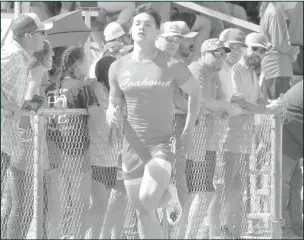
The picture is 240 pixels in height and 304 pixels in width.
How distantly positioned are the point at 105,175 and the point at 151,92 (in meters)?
1.15

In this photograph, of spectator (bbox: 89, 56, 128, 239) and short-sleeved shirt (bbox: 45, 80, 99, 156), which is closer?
short-sleeved shirt (bbox: 45, 80, 99, 156)

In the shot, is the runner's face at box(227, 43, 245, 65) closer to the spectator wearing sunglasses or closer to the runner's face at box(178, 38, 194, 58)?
the runner's face at box(178, 38, 194, 58)

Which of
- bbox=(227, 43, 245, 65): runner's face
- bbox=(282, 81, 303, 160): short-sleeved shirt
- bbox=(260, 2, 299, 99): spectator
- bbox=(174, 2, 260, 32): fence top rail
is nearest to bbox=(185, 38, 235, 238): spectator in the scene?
bbox=(227, 43, 245, 65): runner's face

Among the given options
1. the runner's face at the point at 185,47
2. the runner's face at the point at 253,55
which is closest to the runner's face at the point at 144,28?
the runner's face at the point at 185,47

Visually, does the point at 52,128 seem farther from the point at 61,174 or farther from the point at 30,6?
the point at 30,6

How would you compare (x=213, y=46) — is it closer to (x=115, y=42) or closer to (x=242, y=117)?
(x=242, y=117)

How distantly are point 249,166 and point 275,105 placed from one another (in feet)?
2.26

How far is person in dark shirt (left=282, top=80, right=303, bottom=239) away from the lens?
9938 mm

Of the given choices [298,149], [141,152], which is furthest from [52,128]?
[298,149]

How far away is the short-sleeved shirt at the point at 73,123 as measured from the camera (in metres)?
7.76

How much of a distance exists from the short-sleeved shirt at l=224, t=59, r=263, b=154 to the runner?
4.29ft

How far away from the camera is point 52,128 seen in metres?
7.76

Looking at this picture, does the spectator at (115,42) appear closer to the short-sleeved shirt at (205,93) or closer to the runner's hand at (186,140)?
the short-sleeved shirt at (205,93)

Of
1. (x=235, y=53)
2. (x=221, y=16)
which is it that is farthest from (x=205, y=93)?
(x=221, y=16)
